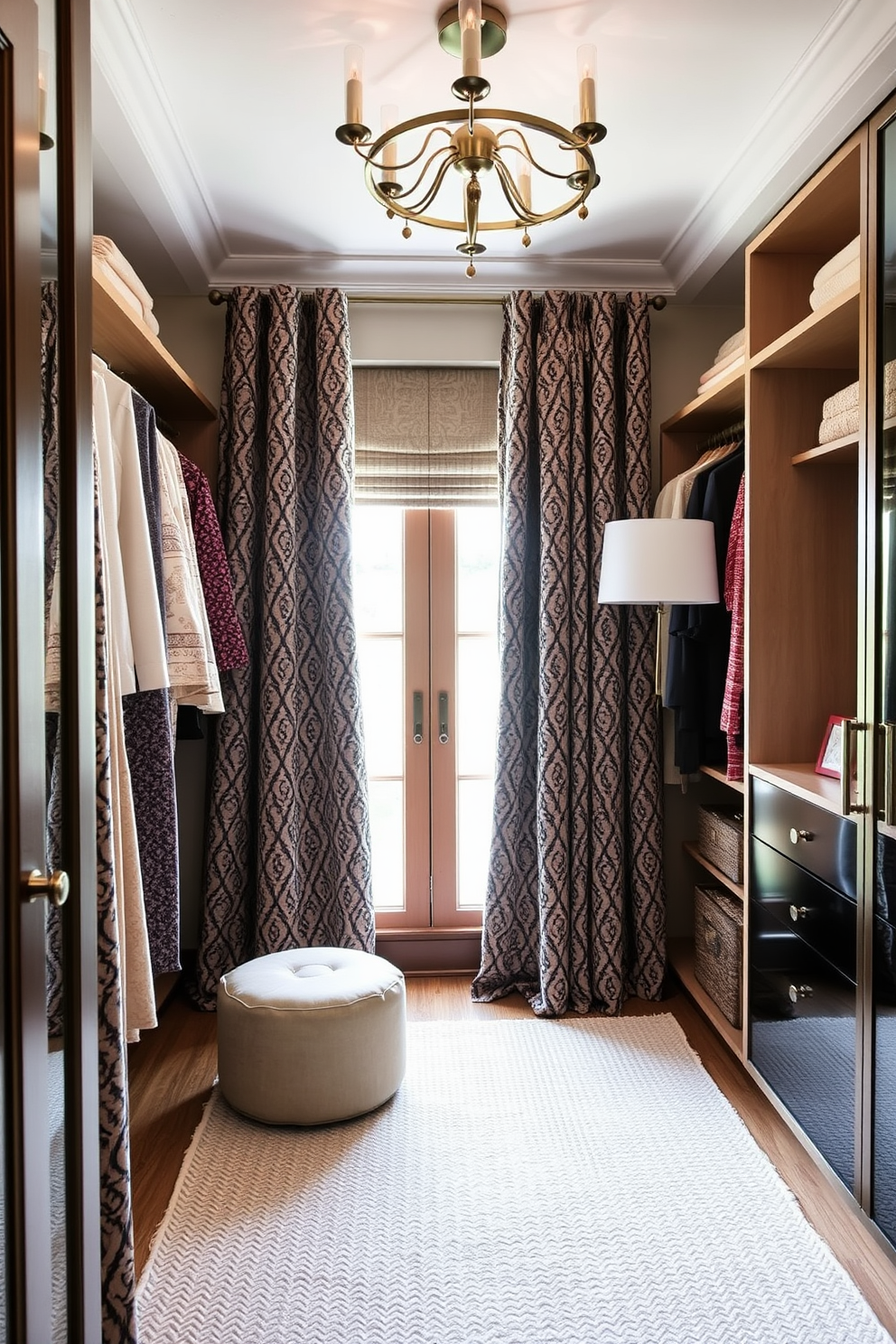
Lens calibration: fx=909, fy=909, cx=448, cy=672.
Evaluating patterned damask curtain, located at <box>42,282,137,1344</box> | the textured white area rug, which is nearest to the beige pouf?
the textured white area rug

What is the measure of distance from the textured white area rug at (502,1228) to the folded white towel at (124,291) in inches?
84.1

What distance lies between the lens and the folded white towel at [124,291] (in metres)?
2.16

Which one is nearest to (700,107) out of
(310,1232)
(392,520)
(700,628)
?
(700,628)

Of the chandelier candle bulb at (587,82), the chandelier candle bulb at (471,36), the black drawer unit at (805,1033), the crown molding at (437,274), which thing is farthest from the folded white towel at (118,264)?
the black drawer unit at (805,1033)

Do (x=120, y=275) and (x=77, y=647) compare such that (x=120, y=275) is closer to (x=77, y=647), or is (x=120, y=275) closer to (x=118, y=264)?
(x=118, y=264)

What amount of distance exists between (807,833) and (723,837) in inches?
29.3

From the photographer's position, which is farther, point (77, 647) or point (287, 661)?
point (287, 661)

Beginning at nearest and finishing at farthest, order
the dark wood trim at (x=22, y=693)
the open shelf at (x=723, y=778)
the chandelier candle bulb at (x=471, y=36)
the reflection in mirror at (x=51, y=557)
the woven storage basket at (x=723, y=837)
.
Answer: the dark wood trim at (x=22, y=693) < the reflection in mirror at (x=51, y=557) < the chandelier candle bulb at (x=471, y=36) < the open shelf at (x=723, y=778) < the woven storage basket at (x=723, y=837)

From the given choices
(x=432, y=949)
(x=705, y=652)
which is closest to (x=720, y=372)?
(x=705, y=652)

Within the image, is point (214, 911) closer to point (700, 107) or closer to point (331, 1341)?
point (331, 1341)

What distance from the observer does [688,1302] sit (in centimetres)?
177

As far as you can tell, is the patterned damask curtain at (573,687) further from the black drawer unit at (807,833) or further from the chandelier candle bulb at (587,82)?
the chandelier candle bulb at (587,82)

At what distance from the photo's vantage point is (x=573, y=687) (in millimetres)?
3266

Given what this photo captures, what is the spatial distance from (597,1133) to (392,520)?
2.23 metres
